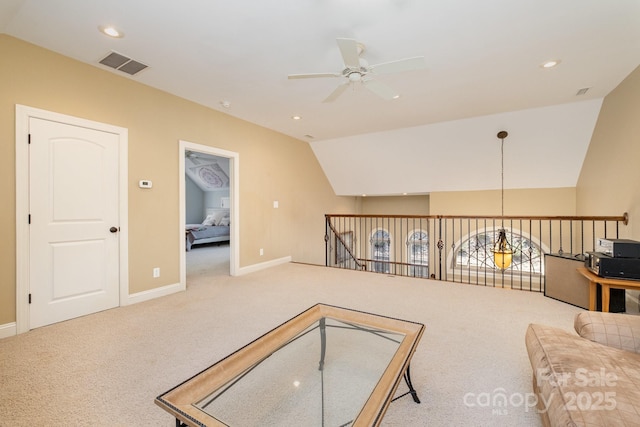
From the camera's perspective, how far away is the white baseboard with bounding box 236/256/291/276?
4.73 meters

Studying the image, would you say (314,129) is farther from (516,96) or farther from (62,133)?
(62,133)

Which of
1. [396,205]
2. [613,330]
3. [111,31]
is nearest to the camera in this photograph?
[613,330]

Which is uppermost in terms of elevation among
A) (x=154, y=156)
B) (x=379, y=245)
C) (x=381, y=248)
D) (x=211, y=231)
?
(x=154, y=156)

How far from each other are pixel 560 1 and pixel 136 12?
334 cm

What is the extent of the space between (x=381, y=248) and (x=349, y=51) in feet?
26.5

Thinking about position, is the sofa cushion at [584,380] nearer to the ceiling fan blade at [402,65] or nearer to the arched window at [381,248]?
the ceiling fan blade at [402,65]

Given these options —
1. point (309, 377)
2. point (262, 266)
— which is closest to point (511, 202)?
point (262, 266)

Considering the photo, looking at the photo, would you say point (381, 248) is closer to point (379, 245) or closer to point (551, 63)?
point (379, 245)

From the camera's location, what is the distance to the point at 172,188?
12.5 feet

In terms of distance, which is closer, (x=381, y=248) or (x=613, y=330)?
(x=613, y=330)

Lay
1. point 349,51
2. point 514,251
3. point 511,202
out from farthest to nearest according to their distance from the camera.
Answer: point 514,251
point 511,202
point 349,51

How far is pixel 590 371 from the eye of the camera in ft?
3.87

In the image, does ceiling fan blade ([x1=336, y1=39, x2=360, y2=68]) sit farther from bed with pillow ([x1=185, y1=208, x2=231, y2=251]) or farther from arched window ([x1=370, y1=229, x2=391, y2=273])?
arched window ([x1=370, y1=229, x2=391, y2=273])

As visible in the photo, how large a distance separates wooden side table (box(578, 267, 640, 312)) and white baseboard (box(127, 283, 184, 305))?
16.1ft
